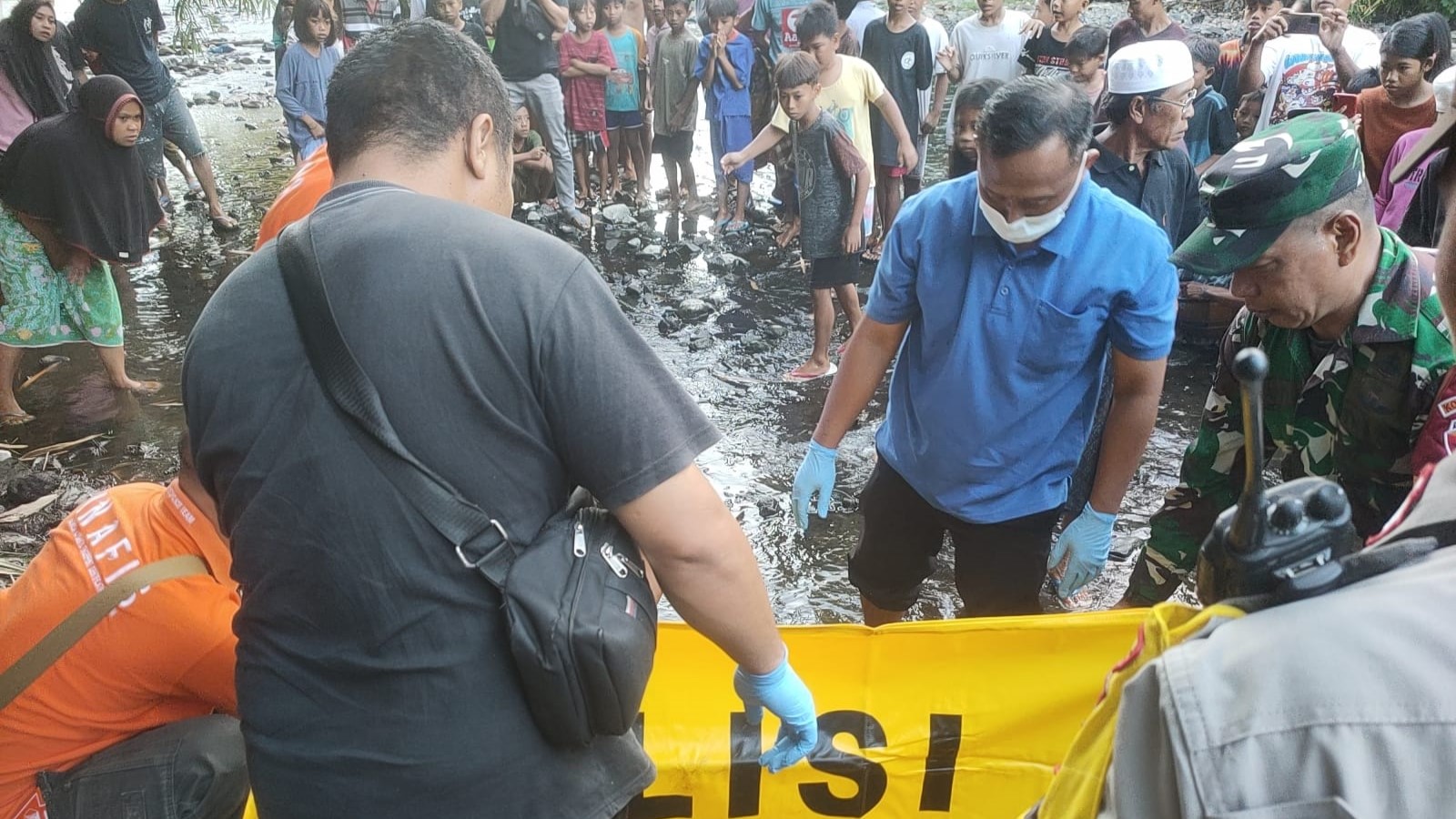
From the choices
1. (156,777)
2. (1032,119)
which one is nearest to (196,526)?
(156,777)

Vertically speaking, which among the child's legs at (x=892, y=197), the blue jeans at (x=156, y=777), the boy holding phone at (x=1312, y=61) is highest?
the boy holding phone at (x=1312, y=61)

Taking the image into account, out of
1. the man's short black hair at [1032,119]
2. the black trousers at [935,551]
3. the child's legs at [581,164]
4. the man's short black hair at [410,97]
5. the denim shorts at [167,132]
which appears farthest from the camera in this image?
the child's legs at [581,164]

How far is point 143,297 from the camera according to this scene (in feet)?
22.0

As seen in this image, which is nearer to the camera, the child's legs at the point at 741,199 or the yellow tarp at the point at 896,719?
the yellow tarp at the point at 896,719

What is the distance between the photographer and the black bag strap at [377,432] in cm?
127

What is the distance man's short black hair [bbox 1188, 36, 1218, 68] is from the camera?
233 inches

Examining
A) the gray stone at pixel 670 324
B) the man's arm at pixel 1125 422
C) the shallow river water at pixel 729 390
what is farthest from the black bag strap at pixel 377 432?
the gray stone at pixel 670 324

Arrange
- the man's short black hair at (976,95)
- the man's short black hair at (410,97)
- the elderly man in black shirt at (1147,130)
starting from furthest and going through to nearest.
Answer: the man's short black hair at (976,95)
the elderly man in black shirt at (1147,130)
the man's short black hair at (410,97)

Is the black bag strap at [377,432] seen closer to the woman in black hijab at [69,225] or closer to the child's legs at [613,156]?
the woman in black hijab at [69,225]

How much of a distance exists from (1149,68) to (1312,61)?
Answer: 9.11 feet

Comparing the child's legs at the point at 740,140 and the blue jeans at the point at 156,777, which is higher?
the blue jeans at the point at 156,777

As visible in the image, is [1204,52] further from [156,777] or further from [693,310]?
[156,777]

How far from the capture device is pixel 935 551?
2.91m

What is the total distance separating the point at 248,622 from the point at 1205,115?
6137 mm
